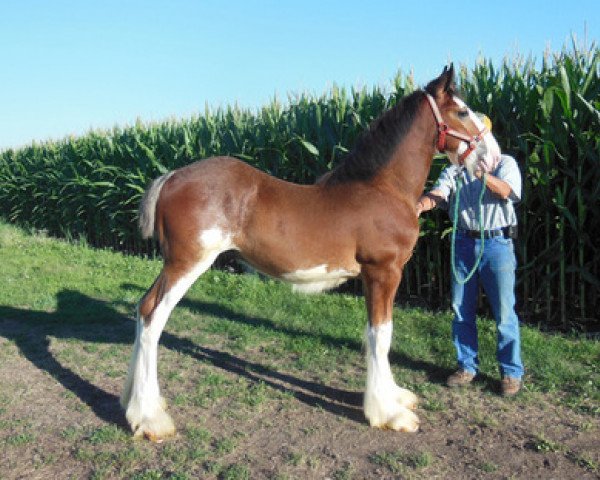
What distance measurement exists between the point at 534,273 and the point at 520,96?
1964mm

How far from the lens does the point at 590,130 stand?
17.4 feet

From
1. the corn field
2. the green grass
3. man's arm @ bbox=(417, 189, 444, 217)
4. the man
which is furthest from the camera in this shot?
the corn field

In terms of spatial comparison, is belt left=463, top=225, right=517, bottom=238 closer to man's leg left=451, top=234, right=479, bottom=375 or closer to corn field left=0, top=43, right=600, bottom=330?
man's leg left=451, top=234, right=479, bottom=375

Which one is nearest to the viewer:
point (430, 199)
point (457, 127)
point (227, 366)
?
point (457, 127)

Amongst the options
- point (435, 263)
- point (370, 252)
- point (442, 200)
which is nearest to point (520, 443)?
point (370, 252)

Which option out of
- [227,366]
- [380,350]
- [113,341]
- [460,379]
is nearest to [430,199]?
[380,350]

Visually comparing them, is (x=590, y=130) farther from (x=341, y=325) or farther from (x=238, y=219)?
(x=238, y=219)

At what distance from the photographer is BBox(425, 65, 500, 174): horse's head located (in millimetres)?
3551

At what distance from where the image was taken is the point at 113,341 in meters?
5.59

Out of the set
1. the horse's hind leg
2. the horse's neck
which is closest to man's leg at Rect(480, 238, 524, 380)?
the horse's neck

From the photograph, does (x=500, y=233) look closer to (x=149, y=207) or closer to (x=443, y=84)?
(x=443, y=84)

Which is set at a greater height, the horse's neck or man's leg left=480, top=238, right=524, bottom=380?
the horse's neck

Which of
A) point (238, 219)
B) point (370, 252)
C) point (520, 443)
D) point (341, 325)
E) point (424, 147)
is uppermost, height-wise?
point (424, 147)

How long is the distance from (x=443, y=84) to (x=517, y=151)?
2.83 metres
